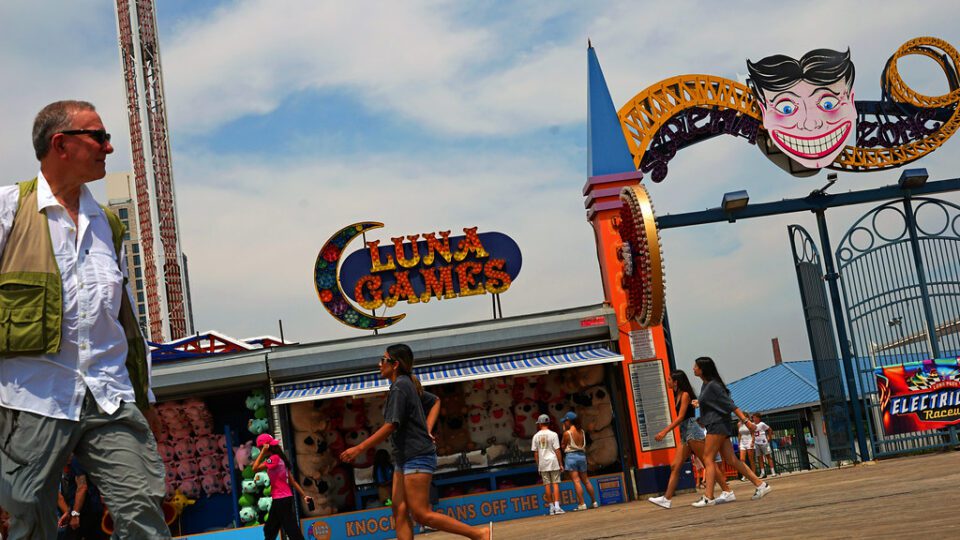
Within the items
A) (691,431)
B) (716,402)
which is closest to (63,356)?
(716,402)

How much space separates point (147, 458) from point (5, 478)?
1.67 ft

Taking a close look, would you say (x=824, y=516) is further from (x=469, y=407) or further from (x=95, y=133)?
(x=469, y=407)

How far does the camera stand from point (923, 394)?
20172 mm

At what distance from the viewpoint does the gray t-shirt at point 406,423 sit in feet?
26.9

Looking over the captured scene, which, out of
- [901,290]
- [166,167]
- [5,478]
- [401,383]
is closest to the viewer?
[5,478]

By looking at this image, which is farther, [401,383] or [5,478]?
[401,383]

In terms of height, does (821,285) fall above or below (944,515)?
above

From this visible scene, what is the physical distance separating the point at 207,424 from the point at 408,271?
4978 mm

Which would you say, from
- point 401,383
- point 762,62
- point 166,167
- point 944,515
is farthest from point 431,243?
point 166,167

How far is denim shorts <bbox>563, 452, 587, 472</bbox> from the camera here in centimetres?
1855

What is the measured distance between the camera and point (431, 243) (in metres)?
22.0

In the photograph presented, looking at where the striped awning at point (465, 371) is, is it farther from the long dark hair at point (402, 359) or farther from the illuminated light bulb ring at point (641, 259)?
the long dark hair at point (402, 359)

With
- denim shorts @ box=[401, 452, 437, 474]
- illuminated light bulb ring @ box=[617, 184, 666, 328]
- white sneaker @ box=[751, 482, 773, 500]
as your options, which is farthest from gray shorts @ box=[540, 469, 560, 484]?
denim shorts @ box=[401, 452, 437, 474]

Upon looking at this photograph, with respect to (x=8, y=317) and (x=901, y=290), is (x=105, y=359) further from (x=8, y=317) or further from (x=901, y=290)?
(x=901, y=290)
